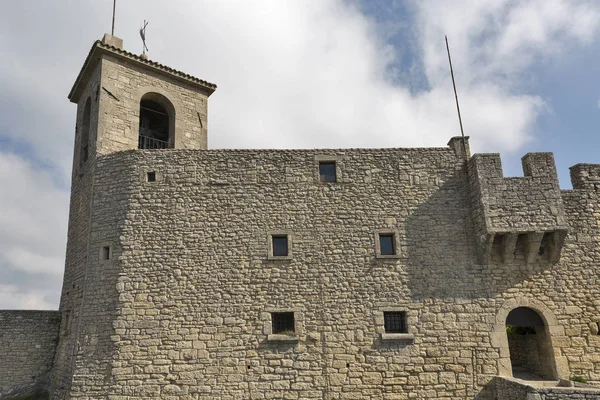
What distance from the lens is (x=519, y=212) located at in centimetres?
1079

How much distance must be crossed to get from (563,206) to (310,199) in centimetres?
670

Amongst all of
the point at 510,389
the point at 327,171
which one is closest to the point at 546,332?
the point at 510,389

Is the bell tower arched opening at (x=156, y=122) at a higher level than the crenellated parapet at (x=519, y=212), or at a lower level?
higher

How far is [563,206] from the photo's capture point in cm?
1091

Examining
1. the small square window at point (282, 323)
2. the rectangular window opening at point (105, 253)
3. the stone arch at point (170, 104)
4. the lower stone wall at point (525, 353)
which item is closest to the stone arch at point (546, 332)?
the lower stone wall at point (525, 353)

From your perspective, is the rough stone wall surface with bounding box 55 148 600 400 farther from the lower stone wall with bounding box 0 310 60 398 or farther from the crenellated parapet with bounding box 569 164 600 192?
the lower stone wall with bounding box 0 310 60 398

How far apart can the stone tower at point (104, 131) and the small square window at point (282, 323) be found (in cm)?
428

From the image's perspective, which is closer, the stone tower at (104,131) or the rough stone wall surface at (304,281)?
the rough stone wall surface at (304,281)

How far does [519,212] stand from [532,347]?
14.6 feet

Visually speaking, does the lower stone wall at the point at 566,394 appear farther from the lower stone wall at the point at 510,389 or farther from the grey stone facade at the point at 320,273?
the grey stone facade at the point at 320,273

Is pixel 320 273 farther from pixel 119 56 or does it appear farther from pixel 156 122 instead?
pixel 119 56

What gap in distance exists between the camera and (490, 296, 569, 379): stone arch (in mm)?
10305

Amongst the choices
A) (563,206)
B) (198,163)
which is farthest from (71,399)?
(563,206)

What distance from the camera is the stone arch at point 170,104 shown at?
13.3 meters
